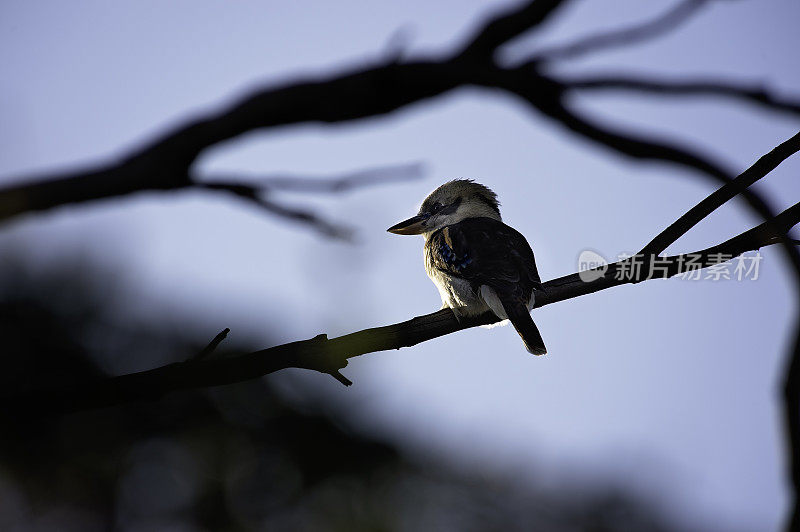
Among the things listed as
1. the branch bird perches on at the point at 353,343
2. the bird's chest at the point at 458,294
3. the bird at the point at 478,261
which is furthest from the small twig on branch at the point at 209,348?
the bird's chest at the point at 458,294

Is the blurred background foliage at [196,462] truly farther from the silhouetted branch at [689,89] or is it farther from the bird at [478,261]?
the silhouetted branch at [689,89]

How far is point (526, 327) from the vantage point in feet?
15.0

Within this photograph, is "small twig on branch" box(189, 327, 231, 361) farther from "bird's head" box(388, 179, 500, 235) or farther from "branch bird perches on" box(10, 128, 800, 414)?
"bird's head" box(388, 179, 500, 235)

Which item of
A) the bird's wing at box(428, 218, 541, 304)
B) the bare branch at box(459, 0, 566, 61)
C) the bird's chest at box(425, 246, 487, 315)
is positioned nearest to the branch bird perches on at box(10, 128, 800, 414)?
the bare branch at box(459, 0, 566, 61)

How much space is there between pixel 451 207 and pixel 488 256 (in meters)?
1.52

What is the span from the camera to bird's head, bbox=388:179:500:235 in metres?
6.51

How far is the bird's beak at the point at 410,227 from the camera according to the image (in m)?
6.45

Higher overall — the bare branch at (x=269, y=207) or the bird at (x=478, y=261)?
the bird at (x=478, y=261)

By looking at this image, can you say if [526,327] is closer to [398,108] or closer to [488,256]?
[488,256]

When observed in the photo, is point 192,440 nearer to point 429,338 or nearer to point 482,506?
point 482,506

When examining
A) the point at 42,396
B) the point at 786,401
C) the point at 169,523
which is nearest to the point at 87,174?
the point at 42,396

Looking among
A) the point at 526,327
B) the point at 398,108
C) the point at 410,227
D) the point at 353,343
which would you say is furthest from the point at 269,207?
the point at 410,227

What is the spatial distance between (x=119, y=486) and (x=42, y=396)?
4459mm

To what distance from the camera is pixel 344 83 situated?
61.4 inches
